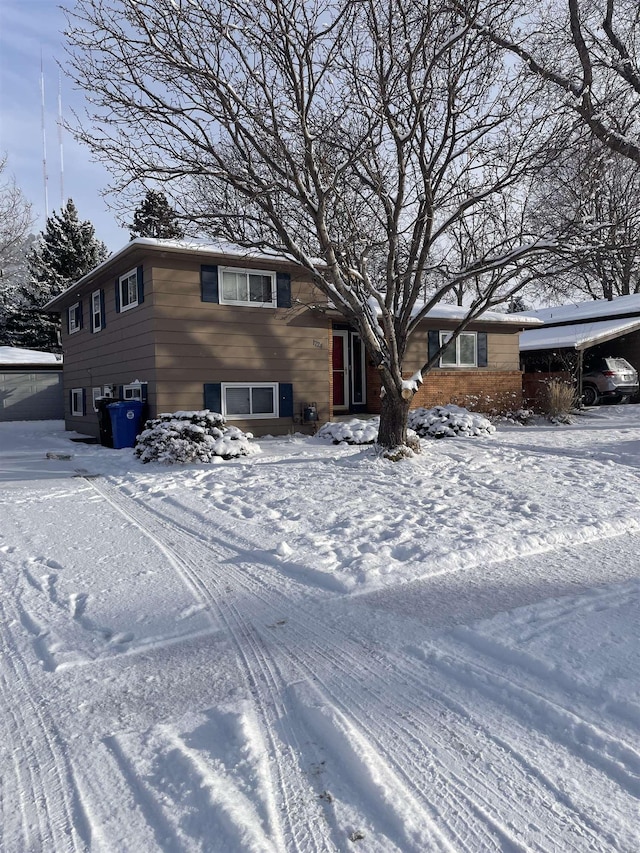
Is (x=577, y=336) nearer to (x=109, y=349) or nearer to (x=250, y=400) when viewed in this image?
(x=250, y=400)

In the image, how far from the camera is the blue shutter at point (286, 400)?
1331 centimetres

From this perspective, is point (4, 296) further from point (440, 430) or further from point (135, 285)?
point (440, 430)

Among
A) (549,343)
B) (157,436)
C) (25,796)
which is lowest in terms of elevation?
(25,796)

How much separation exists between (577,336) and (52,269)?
25.9m

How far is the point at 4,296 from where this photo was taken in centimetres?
3356

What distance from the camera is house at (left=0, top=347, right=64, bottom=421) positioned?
73.3ft

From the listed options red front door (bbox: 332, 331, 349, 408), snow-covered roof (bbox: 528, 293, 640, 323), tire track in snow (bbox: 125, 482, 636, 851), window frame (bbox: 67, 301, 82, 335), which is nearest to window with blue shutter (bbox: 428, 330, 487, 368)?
red front door (bbox: 332, 331, 349, 408)

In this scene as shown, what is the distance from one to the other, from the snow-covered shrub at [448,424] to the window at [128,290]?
689 centimetres

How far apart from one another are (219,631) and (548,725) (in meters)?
1.79

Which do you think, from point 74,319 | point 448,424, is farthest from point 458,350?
point 74,319

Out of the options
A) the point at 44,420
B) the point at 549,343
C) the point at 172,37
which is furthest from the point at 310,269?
the point at 44,420

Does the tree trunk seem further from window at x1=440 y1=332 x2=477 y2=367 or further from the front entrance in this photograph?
window at x1=440 y1=332 x2=477 y2=367

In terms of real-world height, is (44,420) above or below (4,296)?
below

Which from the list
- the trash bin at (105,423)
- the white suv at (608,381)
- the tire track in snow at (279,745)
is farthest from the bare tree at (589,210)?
the white suv at (608,381)
